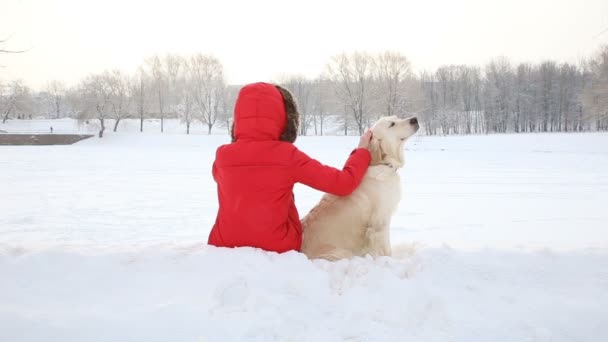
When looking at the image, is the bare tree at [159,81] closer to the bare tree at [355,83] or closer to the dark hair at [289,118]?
the bare tree at [355,83]

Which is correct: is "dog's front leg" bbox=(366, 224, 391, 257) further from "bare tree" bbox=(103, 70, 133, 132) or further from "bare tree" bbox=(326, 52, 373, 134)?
"bare tree" bbox=(103, 70, 133, 132)

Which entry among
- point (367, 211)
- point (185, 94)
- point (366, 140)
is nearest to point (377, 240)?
point (367, 211)

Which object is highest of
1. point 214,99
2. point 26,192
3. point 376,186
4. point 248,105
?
point 214,99

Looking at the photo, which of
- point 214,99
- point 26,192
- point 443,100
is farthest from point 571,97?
point 26,192

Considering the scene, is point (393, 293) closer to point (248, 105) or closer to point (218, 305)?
point (218, 305)

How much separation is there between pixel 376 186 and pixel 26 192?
415 inches

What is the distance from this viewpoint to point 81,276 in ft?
8.66

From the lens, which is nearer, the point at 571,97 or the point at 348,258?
the point at 348,258

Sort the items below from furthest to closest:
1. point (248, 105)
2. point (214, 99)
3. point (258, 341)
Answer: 1. point (214, 99)
2. point (248, 105)
3. point (258, 341)

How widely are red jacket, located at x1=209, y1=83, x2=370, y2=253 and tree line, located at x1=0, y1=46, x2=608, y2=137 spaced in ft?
105

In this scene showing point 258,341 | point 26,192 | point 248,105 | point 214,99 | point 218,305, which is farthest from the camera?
point 214,99

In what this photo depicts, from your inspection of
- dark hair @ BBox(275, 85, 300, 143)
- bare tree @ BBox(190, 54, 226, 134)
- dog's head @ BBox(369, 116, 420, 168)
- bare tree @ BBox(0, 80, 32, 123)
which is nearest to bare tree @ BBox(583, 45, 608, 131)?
bare tree @ BBox(190, 54, 226, 134)

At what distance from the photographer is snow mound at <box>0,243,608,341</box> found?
6.87 ft

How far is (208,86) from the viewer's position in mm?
49594
